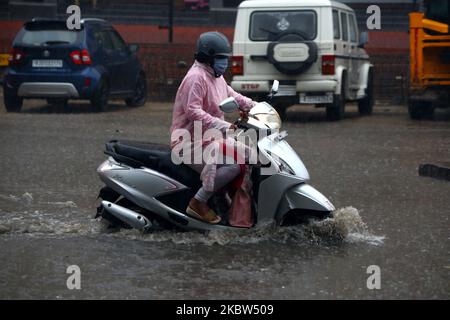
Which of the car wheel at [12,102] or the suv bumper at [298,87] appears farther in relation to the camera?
the car wheel at [12,102]

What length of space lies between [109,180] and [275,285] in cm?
196

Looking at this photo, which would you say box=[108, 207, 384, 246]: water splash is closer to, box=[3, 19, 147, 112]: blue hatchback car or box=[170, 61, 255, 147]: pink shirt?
box=[170, 61, 255, 147]: pink shirt

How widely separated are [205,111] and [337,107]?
439 inches

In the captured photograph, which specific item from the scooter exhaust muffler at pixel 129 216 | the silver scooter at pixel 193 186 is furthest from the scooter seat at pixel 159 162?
the scooter exhaust muffler at pixel 129 216

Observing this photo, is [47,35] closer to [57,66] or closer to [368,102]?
[57,66]

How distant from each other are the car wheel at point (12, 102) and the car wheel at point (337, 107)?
564 centimetres

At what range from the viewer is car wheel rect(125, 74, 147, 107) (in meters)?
22.2

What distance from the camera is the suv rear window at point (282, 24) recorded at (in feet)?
60.7

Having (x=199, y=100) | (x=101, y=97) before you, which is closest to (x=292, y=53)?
(x=101, y=97)

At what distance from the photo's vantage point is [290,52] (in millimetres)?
18141

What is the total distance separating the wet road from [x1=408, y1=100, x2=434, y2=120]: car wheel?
21.4 feet

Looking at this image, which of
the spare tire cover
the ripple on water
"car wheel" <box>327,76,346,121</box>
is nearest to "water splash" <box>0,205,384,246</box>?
the ripple on water

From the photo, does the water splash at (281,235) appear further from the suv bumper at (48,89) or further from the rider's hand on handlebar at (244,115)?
the suv bumper at (48,89)
